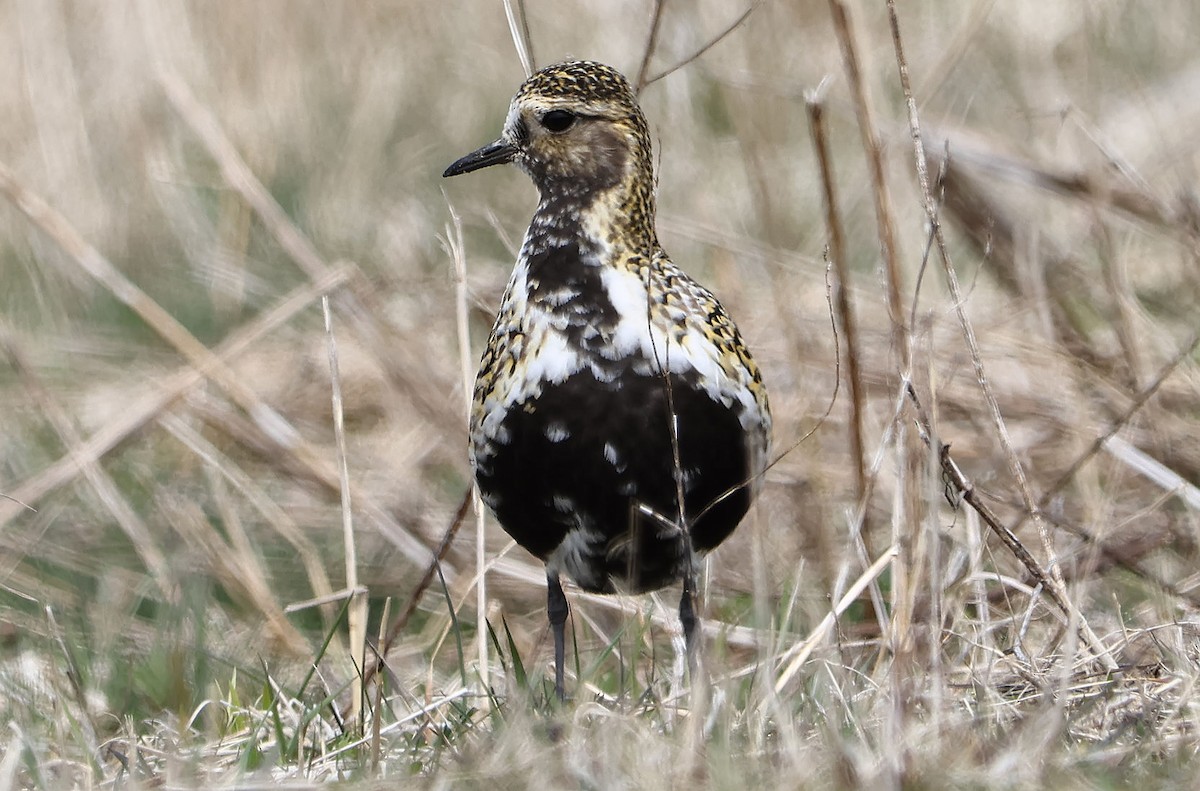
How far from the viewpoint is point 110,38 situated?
27.3 feet

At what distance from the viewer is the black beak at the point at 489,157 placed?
12.9 ft

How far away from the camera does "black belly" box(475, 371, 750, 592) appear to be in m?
3.53

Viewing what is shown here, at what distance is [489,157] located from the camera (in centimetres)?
393

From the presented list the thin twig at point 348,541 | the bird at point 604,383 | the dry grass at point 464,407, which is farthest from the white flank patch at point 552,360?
the thin twig at point 348,541

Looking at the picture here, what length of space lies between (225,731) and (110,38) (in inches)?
209

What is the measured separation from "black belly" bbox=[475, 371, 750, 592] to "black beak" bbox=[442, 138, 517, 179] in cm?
64

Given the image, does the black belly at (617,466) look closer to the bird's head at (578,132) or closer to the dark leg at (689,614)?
the dark leg at (689,614)

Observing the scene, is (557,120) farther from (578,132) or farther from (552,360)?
(552,360)

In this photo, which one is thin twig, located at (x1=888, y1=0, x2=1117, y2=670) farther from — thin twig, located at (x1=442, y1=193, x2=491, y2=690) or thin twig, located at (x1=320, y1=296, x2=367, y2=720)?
thin twig, located at (x1=320, y1=296, x2=367, y2=720)

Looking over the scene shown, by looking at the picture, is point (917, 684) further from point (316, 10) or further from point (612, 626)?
point (316, 10)

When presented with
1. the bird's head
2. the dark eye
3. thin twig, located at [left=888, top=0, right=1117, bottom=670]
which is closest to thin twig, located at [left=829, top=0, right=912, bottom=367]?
thin twig, located at [left=888, top=0, right=1117, bottom=670]

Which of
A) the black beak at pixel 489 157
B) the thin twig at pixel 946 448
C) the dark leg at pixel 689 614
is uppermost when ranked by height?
the black beak at pixel 489 157

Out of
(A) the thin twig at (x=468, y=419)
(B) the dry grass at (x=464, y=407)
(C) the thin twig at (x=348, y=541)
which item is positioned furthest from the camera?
(C) the thin twig at (x=348, y=541)

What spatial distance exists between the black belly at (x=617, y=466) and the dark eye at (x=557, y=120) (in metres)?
0.62
